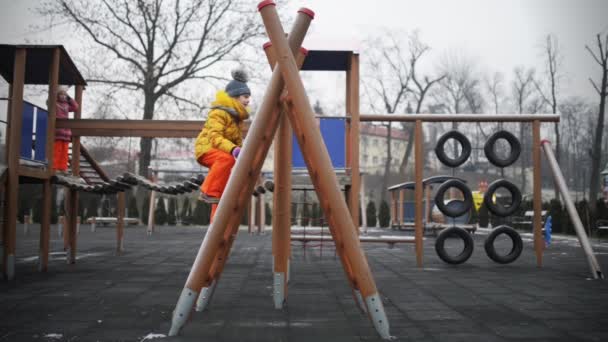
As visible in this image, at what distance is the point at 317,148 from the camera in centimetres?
319

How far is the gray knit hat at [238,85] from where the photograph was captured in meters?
5.40

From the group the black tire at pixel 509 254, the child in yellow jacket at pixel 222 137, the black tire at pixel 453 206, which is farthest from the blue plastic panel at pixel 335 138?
the black tire at pixel 509 254

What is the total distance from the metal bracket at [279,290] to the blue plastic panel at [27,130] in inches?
137

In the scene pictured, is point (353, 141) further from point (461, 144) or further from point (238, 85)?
point (238, 85)

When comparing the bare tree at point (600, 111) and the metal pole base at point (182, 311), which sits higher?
the bare tree at point (600, 111)

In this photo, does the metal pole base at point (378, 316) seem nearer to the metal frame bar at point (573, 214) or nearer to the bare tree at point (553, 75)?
the metal frame bar at point (573, 214)

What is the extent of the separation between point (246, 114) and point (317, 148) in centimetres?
239

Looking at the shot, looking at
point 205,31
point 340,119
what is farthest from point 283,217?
point 205,31

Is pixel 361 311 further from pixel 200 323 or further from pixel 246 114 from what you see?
pixel 246 114

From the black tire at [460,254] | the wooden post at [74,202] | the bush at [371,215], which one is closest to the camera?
the wooden post at [74,202]

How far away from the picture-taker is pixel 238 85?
5398mm

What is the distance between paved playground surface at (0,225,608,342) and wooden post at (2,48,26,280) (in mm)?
258

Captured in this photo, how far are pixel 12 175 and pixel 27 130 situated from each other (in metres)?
0.66

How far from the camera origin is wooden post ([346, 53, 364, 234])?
652cm
